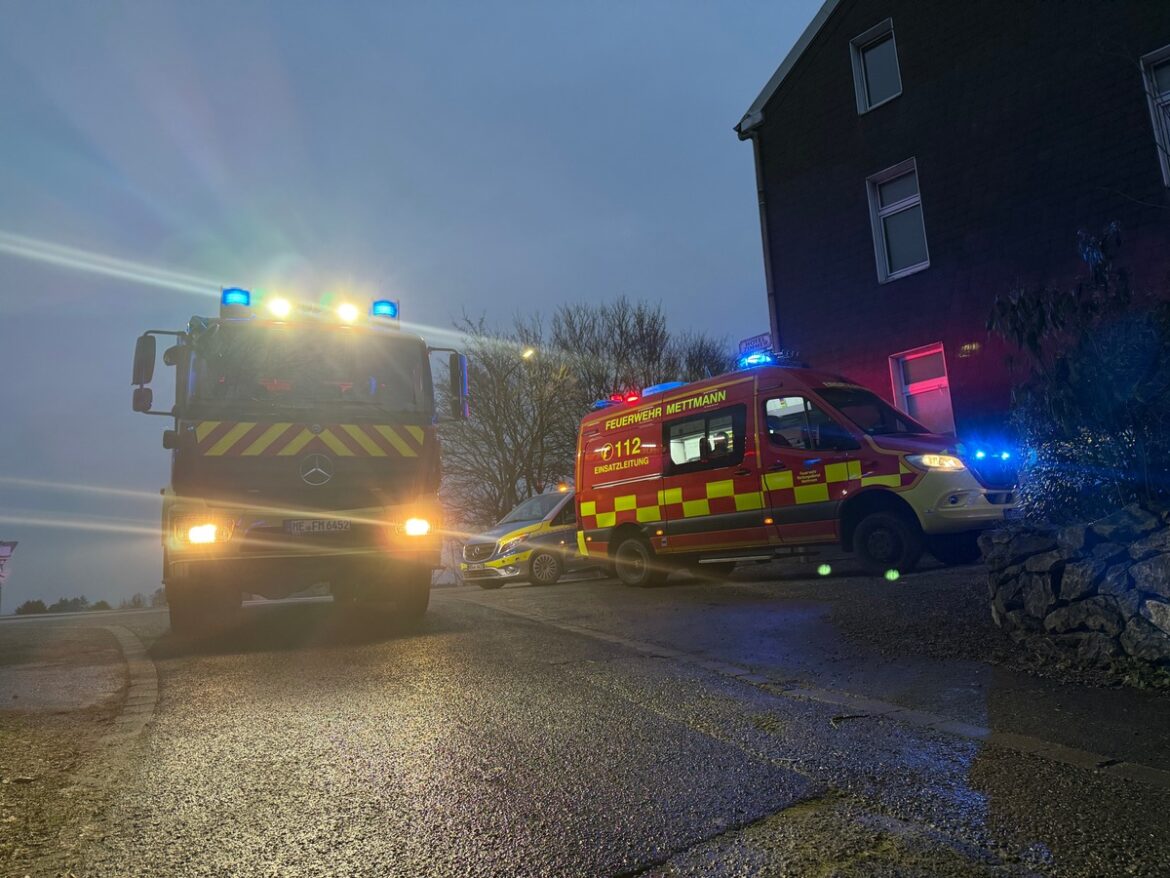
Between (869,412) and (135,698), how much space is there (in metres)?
7.62

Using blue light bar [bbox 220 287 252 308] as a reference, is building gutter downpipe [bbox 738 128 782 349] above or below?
above

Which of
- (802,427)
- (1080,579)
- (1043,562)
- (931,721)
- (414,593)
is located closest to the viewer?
(931,721)

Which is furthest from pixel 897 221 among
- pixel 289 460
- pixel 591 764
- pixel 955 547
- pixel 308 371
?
pixel 591 764

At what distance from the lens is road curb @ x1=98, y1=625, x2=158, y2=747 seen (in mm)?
3820

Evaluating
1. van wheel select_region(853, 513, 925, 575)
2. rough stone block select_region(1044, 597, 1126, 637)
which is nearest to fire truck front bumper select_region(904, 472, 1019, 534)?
van wheel select_region(853, 513, 925, 575)

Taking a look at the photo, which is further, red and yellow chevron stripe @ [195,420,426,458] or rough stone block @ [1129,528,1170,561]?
red and yellow chevron stripe @ [195,420,426,458]

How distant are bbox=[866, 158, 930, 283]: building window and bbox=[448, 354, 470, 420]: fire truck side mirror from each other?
26.5 ft

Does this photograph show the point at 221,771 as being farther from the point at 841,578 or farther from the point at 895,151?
the point at 895,151

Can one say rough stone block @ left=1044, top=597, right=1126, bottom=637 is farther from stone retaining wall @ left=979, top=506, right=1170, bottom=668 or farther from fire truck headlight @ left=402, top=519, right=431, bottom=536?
fire truck headlight @ left=402, top=519, right=431, bottom=536

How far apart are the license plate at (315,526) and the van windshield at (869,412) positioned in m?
5.40

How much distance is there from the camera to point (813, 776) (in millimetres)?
2941

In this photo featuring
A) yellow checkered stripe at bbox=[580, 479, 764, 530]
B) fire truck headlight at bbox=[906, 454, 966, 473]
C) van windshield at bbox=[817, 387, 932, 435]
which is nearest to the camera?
fire truck headlight at bbox=[906, 454, 966, 473]

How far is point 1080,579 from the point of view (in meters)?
4.30

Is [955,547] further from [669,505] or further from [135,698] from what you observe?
[135,698]
